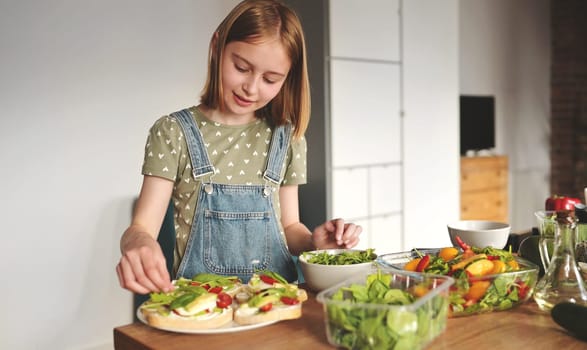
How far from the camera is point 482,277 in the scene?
1.03 meters

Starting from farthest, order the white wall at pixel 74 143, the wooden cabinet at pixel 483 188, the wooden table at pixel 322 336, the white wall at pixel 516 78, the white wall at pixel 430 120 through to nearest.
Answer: the white wall at pixel 516 78 → the wooden cabinet at pixel 483 188 → the white wall at pixel 430 120 → the white wall at pixel 74 143 → the wooden table at pixel 322 336

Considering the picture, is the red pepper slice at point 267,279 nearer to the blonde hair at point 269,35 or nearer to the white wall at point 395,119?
the blonde hair at point 269,35

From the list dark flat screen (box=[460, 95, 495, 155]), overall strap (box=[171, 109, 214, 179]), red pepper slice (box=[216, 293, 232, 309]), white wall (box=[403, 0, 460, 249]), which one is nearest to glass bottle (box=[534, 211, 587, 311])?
red pepper slice (box=[216, 293, 232, 309])

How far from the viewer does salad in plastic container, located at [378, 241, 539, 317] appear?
3.35ft

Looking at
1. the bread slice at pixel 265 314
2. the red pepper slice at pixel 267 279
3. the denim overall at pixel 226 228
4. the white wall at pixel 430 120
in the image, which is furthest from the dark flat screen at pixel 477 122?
the bread slice at pixel 265 314

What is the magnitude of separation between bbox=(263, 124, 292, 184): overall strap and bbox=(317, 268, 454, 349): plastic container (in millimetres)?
716

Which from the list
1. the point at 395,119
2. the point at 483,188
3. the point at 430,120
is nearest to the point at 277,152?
the point at 395,119

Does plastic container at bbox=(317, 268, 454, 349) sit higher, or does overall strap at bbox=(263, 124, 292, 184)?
overall strap at bbox=(263, 124, 292, 184)

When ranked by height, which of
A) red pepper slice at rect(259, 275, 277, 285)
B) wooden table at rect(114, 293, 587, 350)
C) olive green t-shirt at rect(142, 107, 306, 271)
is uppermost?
olive green t-shirt at rect(142, 107, 306, 271)

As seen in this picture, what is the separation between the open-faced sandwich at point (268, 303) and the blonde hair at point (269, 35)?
570 millimetres

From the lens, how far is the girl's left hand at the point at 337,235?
1.34 m

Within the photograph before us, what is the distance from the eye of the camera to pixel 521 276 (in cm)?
108

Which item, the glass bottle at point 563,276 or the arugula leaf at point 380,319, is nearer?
the arugula leaf at point 380,319

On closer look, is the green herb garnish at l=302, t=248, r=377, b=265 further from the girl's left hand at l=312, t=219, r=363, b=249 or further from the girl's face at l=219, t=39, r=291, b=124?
the girl's face at l=219, t=39, r=291, b=124
